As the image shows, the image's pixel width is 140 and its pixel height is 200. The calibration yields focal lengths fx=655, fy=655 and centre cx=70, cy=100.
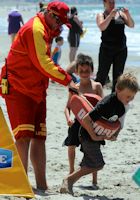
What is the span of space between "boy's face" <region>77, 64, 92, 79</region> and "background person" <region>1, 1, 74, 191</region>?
0.34 meters

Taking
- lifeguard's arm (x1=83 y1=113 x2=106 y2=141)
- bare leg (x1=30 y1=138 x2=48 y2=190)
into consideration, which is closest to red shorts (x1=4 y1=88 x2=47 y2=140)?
bare leg (x1=30 y1=138 x2=48 y2=190)

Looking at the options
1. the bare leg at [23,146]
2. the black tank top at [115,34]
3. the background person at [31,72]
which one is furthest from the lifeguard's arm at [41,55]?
the black tank top at [115,34]

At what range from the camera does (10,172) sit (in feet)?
17.1

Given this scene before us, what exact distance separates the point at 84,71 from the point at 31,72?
0.54 m

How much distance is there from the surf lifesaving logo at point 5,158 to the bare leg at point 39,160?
100 centimetres

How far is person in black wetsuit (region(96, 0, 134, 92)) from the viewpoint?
372 inches

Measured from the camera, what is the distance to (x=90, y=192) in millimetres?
6203

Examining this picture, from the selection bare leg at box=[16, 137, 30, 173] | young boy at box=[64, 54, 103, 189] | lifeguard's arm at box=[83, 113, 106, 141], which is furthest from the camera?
young boy at box=[64, 54, 103, 189]

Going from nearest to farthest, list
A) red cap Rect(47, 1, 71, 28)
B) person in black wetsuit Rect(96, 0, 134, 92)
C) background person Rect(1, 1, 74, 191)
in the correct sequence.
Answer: background person Rect(1, 1, 74, 191) → red cap Rect(47, 1, 71, 28) → person in black wetsuit Rect(96, 0, 134, 92)

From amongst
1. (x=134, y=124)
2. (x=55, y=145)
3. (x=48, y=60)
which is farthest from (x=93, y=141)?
(x=134, y=124)

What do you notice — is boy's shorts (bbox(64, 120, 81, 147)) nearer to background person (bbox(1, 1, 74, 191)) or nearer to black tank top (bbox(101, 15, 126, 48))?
background person (bbox(1, 1, 74, 191))

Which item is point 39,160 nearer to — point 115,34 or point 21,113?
point 21,113

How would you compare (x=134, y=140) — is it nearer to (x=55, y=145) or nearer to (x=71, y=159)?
(x=55, y=145)

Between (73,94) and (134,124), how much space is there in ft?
12.3
